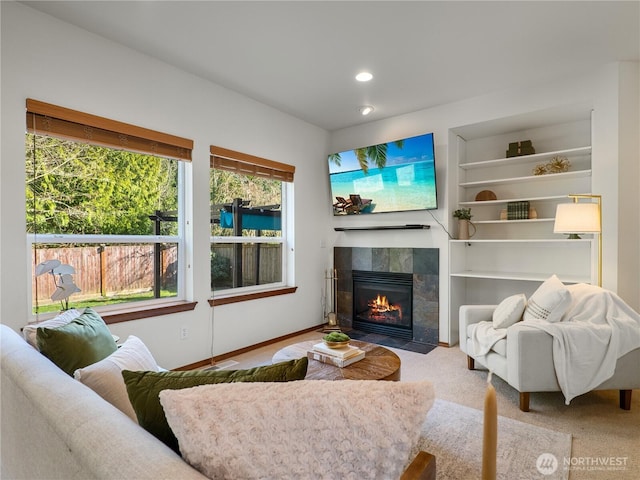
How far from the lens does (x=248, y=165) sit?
3834 millimetres

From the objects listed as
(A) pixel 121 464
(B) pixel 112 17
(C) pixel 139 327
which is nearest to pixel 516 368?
(A) pixel 121 464

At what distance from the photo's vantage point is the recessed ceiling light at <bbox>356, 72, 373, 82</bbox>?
10.4ft

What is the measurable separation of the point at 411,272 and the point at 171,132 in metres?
2.87

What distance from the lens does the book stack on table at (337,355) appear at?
2.24m

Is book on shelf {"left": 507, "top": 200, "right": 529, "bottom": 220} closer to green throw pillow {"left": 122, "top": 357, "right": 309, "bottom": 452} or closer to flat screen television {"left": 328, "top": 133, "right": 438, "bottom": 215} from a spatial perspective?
flat screen television {"left": 328, "top": 133, "right": 438, "bottom": 215}

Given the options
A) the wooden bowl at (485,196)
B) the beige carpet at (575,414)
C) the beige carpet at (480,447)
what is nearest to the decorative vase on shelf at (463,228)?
the wooden bowl at (485,196)

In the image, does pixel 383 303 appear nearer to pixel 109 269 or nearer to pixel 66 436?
pixel 109 269

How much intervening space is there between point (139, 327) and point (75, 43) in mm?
2110

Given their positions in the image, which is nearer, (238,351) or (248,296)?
(238,351)

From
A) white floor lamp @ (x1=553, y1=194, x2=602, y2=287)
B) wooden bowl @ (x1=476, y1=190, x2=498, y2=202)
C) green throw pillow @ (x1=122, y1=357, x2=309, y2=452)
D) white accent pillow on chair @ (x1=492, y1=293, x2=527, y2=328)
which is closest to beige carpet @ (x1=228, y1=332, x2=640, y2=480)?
white accent pillow on chair @ (x1=492, y1=293, x2=527, y2=328)

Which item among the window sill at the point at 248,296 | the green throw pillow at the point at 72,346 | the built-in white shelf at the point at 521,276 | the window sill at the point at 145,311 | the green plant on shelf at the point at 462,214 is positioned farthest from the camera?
the green plant on shelf at the point at 462,214

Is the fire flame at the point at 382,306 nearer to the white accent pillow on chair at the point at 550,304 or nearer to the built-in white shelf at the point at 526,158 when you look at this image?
the white accent pillow on chair at the point at 550,304

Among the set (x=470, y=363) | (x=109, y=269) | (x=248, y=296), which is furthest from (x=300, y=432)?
(x=248, y=296)

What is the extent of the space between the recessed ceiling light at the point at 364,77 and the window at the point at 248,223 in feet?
4.29
